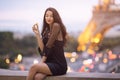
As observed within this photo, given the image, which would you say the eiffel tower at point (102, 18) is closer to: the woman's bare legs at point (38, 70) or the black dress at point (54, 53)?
the black dress at point (54, 53)

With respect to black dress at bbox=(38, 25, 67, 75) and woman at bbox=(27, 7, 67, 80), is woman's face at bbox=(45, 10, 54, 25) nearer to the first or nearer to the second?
woman at bbox=(27, 7, 67, 80)

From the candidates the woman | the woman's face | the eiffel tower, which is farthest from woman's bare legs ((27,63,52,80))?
the eiffel tower

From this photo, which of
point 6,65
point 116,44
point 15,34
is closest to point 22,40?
point 15,34

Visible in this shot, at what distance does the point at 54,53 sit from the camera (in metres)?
3.88

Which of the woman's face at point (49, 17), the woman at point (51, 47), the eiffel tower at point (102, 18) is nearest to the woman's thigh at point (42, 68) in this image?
the woman at point (51, 47)

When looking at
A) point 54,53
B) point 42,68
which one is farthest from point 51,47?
point 42,68

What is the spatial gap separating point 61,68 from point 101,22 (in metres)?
18.8

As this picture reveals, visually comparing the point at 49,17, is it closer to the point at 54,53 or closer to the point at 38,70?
the point at 54,53

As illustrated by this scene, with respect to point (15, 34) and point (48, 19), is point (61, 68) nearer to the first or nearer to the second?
point (48, 19)

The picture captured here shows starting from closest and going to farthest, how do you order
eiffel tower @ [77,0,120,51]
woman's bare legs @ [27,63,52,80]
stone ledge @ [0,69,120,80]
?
1. woman's bare legs @ [27,63,52,80]
2. stone ledge @ [0,69,120,80]
3. eiffel tower @ [77,0,120,51]

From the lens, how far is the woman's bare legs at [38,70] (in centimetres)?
374

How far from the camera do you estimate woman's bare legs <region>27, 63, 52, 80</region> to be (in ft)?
12.3

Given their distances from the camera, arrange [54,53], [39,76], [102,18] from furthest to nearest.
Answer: [102,18], [54,53], [39,76]

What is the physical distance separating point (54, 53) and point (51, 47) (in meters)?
0.09
